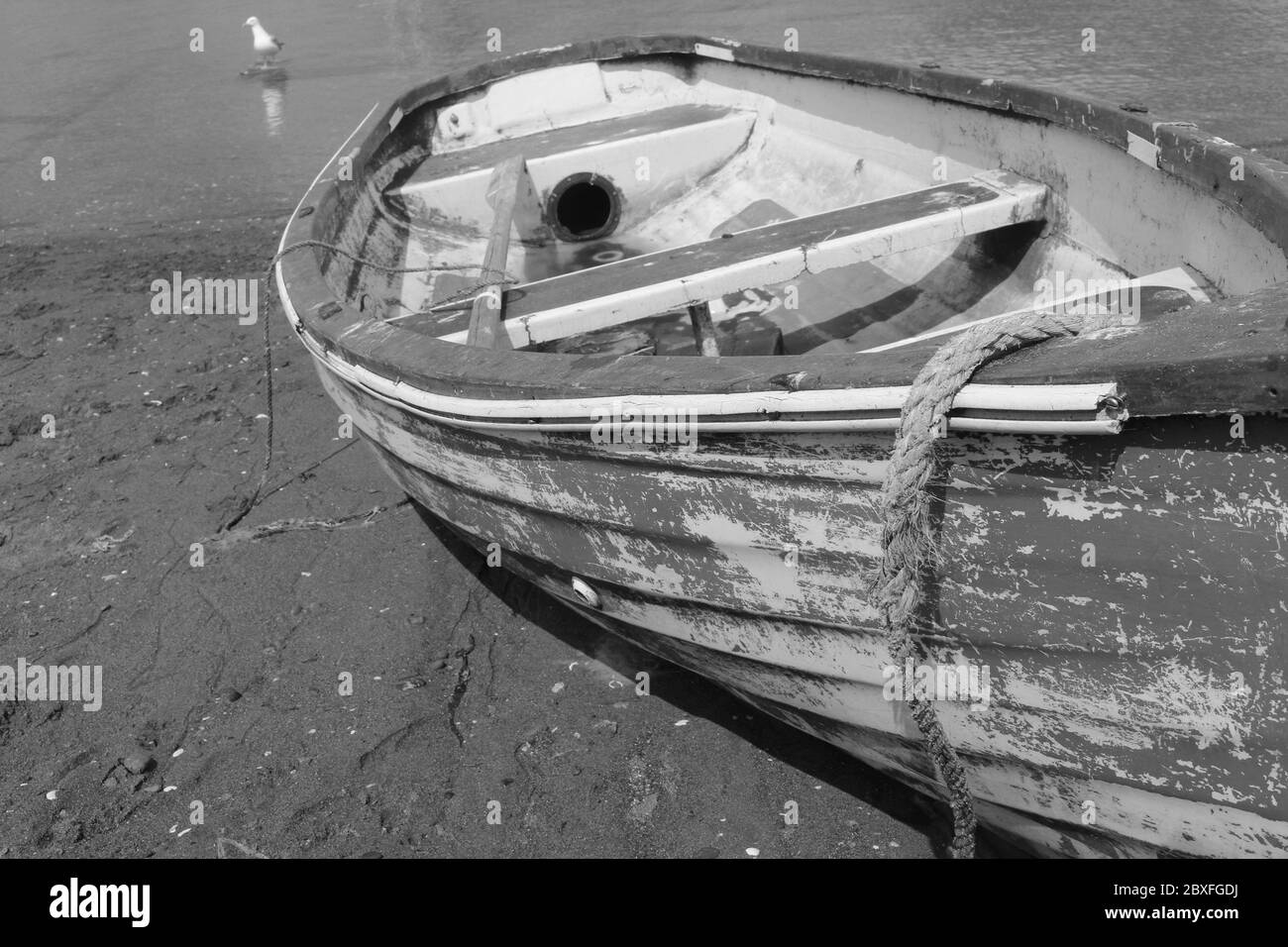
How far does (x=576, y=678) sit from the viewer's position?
11.8ft

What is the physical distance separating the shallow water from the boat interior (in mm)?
3367

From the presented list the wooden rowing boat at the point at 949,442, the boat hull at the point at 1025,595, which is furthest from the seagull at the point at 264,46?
the boat hull at the point at 1025,595

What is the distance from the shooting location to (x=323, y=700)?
3.53 metres

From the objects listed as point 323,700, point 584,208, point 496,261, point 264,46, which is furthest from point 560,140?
point 264,46

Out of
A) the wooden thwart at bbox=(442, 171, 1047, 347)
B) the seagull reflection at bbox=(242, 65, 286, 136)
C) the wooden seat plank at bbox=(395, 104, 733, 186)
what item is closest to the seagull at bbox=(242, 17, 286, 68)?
the seagull reflection at bbox=(242, 65, 286, 136)

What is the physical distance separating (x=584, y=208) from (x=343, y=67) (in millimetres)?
8357

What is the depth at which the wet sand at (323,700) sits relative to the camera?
9.95ft

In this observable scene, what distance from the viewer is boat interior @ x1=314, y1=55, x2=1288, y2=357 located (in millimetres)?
3461

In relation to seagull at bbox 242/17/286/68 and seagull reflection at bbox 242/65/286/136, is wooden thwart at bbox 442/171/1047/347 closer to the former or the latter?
seagull reflection at bbox 242/65/286/136

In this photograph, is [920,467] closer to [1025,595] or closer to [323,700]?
[1025,595]

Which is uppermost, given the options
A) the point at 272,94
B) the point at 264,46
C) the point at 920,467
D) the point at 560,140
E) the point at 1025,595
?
the point at 264,46

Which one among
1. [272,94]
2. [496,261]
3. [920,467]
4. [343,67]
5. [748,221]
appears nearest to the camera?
[920,467]

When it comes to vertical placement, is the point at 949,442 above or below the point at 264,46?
below
